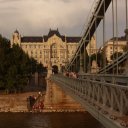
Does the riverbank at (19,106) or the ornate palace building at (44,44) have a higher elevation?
the ornate palace building at (44,44)

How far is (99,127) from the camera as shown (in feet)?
145

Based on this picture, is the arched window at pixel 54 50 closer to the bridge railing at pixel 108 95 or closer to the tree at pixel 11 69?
the tree at pixel 11 69

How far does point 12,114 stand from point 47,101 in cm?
829

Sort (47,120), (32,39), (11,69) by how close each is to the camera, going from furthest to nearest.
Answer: (32,39)
(11,69)
(47,120)

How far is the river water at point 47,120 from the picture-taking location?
48375mm

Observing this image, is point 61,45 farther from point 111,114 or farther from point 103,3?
point 111,114

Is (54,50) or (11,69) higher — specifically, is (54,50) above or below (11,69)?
above

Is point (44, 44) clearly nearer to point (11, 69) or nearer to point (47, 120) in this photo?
point (11, 69)

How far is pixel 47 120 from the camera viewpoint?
53094 mm

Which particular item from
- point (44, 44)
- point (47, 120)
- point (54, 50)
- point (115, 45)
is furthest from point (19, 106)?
point (44, 44)

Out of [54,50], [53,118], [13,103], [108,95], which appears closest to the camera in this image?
[108,95]

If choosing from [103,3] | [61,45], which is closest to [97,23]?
[103,3]

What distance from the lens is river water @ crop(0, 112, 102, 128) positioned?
48375 mm

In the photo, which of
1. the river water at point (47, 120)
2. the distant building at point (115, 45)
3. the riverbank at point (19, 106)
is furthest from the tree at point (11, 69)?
the distant building at point (115, 45)
